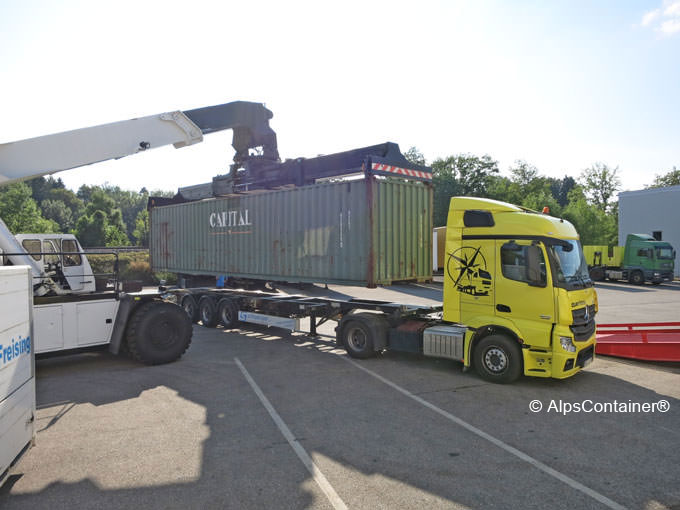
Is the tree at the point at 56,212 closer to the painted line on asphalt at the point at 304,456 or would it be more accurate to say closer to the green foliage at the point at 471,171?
the green foliage at the point at 471,171

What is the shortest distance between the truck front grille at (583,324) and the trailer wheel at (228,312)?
8594 millimetres

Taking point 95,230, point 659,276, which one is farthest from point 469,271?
point 95,230

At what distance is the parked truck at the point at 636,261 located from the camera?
28016 millimetres

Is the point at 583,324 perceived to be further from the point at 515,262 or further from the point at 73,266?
the point at 73,266

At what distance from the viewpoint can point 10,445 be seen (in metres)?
4.01

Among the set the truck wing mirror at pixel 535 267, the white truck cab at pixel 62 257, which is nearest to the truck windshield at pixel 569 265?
the truck wing mirror at pixel 535 267

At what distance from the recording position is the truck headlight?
705 centimetres

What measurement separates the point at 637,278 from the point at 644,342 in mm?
23187

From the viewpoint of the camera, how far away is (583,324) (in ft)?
24.3

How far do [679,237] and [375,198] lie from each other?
36970 mm

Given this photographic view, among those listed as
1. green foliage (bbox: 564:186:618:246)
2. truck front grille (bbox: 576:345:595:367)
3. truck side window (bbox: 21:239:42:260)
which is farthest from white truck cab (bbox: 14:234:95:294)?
green foliage (bbox: 564:186:618:246)

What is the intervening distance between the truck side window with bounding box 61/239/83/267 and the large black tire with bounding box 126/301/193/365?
2.17 m

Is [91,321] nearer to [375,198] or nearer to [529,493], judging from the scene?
[375,198]

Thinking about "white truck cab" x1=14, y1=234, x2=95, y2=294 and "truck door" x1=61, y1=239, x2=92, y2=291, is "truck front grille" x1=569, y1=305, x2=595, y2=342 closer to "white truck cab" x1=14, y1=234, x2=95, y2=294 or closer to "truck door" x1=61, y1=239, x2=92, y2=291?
"white truck cab" x1=14, y1=234, x2=95, y2=294
